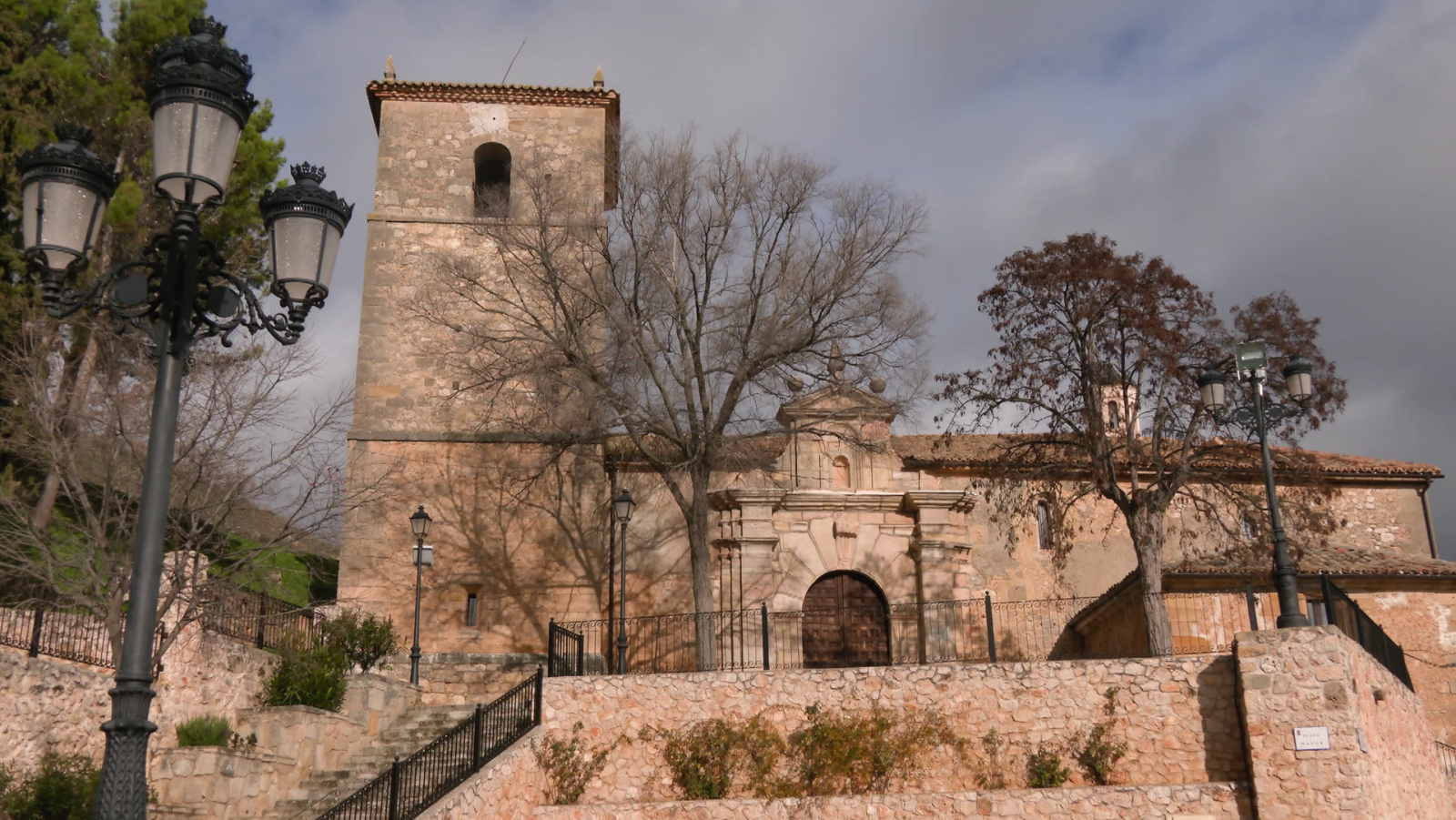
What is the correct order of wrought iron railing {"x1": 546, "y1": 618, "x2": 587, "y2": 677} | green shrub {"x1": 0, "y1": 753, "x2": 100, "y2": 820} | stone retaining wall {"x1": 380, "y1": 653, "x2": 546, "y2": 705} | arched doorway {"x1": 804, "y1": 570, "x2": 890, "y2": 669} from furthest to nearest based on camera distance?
arched doorway {"x1": 804, "y1": 570, "x2": 890, "y2": 669} → stone retaining wall {"x1": 380, "y1": 653, "x2": 546, "y2": 705} → wrought iron railing {"x1": 546, "y1": 618, "x2": 587, "y2": 677} → green shrub {"x1": 0, "y1": 753, "x2": 100, "y2": 820}

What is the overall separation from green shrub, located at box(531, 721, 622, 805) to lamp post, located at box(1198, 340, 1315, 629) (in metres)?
8.62

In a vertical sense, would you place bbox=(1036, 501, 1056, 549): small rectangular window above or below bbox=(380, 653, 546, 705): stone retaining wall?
above

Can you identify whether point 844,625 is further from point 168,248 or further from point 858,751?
point 168,248

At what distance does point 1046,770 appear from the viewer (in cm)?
1493

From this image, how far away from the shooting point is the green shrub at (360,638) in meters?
17.4

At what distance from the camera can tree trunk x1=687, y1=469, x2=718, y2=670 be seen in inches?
687

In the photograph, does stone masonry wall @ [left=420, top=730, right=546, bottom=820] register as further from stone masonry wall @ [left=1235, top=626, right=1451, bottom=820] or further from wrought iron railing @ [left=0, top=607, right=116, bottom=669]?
stone masonry wall @ [left=1235, top=626, right=1451, bottom=820]

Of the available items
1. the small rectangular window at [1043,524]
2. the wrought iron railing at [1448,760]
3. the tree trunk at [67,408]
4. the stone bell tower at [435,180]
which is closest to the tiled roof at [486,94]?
the stone bell tower at [435,180]

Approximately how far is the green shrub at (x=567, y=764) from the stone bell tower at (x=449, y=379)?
4.97 m

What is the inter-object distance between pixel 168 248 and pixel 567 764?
1036cm

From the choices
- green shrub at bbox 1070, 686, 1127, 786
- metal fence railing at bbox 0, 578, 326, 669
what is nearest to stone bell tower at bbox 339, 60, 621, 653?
metal fence railing at bbox 0, 578, 326, 669

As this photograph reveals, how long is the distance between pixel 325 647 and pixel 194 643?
7.06 ft

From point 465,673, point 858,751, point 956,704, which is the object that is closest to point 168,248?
point 858,751

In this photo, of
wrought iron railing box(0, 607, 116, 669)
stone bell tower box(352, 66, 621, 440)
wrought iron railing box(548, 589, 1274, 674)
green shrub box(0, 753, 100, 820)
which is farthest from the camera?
stone bell tower box(352, 66, 621, 440)
